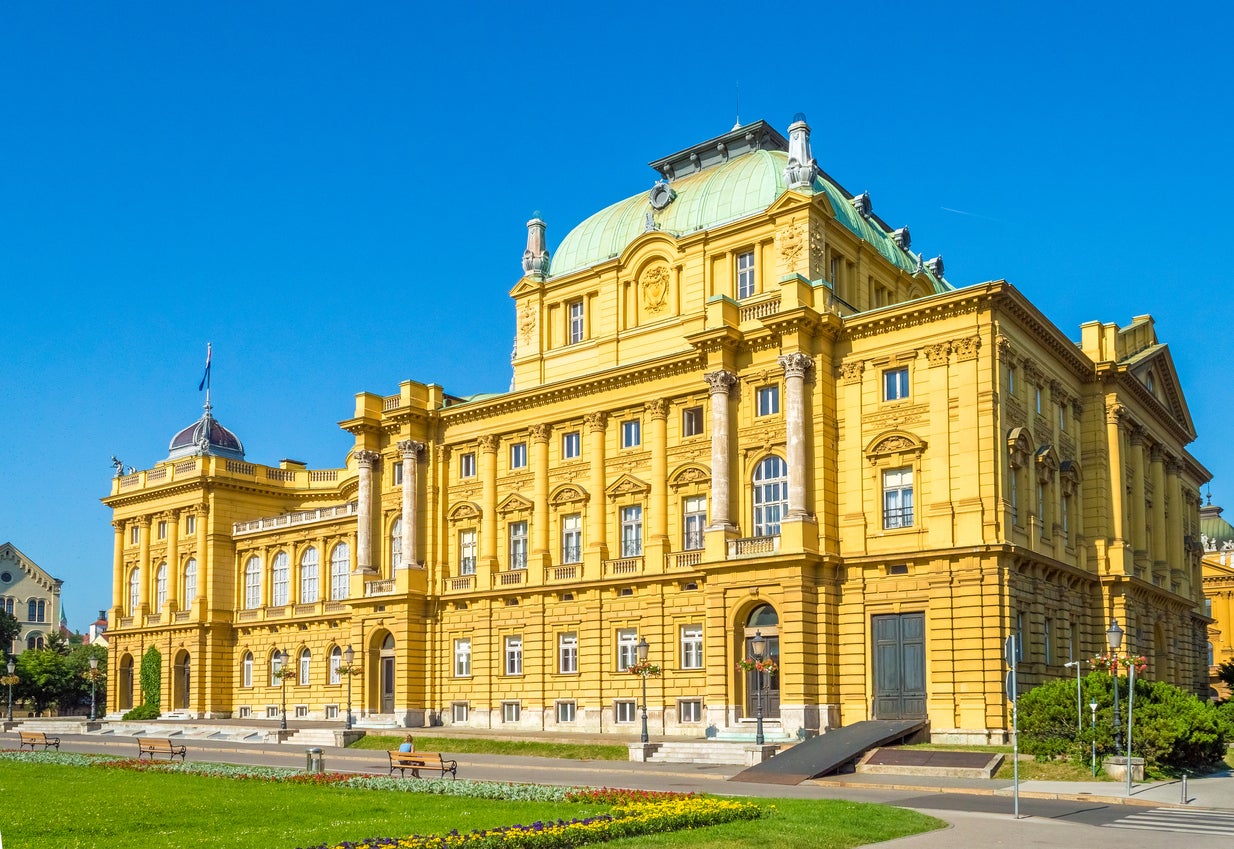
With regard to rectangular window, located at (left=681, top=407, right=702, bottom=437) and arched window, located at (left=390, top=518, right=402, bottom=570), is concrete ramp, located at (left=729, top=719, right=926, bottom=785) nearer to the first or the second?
rectangular window, located at (left=681, top=407, right=702, bottom=437)

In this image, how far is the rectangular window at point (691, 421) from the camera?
5362 cm

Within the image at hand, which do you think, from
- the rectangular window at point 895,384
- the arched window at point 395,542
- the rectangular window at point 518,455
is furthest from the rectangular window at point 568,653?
the rectangular window at point 895,384

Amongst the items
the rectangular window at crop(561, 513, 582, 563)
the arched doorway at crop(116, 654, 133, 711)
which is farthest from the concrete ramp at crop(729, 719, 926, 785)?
the arched doorway at crop(116, 654, 133, 711)

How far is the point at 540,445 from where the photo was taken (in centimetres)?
5884

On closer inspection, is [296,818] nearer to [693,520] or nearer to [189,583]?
[693,520]

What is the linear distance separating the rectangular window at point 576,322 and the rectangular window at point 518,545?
9221mm

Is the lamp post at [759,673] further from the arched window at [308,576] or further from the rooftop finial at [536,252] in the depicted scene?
the arched window at [308,576]

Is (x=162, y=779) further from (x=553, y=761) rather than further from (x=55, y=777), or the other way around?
(x=553, y=761)

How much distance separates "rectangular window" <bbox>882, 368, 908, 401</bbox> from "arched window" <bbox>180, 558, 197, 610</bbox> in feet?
163

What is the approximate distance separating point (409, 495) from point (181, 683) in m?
27.8

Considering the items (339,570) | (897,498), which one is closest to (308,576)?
(339,570)

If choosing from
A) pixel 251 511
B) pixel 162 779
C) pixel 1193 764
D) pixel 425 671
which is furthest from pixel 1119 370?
pixel 251 511

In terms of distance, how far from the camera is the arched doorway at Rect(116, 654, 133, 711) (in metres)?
84.9

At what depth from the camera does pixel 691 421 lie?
53969 millimetres
